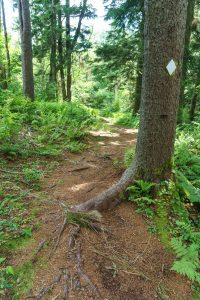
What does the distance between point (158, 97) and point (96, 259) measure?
2.36 metres

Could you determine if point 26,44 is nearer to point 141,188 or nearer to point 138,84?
point 138,84

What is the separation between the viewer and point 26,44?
10086 millimetres

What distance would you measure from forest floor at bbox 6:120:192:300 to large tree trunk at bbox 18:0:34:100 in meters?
6.78

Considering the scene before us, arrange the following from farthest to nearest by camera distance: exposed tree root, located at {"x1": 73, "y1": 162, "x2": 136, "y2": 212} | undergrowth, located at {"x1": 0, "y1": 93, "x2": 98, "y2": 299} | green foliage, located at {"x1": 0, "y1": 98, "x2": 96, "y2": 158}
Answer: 1. green foliage, located at {"x1": 0, "y1": 98, "x2": 96, "y2": 158}
2. exposed tree root, located at {"x1": 73, "y1": 162, "x2": 136, "y2": 212}
3. undergrowth, located at {"x1": 0, "y1": 93, "x2": 98, "y2": 299}

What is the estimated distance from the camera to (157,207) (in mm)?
4266

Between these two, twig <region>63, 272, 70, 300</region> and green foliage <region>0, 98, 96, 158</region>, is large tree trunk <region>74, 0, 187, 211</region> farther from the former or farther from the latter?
Answer: green foliage <region>0, 98, 96, 158</region>

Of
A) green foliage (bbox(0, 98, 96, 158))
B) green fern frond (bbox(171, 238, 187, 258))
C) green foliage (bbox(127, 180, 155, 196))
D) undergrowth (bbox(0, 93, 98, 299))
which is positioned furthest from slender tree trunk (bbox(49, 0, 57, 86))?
green fern frond (bbox(171, 238, 187, 258))

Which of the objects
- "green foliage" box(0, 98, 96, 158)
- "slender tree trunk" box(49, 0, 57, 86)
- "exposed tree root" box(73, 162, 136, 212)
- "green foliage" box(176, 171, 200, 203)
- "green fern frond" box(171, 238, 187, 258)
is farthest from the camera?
"slender tree trunk" box(49, 0, 57, 86)

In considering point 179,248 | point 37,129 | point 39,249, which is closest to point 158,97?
point 179,248

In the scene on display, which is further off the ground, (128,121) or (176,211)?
(128,121)

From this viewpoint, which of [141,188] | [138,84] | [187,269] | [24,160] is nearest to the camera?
[187,269]

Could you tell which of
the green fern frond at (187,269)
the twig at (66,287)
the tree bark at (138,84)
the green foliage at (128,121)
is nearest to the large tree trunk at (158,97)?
the twig at (66,287)

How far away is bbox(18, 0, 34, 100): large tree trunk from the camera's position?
31.9 ft

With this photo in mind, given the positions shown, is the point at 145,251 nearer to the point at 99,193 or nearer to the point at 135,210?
the point at 135,210
